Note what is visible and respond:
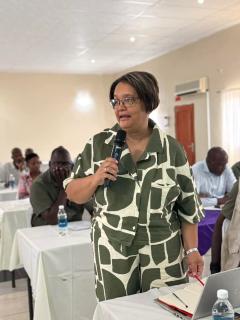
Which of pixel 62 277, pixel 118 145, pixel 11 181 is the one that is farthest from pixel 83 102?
pixel 118 145

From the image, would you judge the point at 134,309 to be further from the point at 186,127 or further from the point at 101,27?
the point at 186,127

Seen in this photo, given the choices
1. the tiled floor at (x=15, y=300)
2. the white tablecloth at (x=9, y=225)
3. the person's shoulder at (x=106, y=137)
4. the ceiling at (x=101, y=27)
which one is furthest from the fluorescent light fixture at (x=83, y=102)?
the person's shoulder at (x=106, y=137)

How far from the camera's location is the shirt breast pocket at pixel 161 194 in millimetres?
1415

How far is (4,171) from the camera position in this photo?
7359 millimetres

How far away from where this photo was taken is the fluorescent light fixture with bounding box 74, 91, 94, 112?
10374mm

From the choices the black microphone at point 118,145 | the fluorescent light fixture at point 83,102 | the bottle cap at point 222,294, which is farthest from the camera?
the fluorescent light fixture at point 83,102

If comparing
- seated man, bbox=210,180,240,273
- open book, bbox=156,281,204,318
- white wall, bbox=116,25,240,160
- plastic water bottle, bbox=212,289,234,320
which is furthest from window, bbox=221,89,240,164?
plastic water bottle, bbox=212,289,234,320

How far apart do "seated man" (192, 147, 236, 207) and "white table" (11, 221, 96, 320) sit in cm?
187

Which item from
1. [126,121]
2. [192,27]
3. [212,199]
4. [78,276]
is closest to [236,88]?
[192,27]

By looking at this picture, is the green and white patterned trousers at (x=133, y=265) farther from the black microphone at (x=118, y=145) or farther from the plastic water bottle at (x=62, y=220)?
the plastic water bottle at (x=62, y=220)

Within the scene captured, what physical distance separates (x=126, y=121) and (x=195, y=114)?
20.5ft

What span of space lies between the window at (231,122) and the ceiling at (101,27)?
112cm

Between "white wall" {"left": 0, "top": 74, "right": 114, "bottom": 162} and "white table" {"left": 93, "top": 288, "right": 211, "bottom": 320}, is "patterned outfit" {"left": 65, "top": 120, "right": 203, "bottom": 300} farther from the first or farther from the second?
"white wall" {"left": 0, "top": 74, "right": 114, "bottom": 162}

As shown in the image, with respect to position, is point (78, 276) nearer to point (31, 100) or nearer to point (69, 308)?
point (69, 308)
